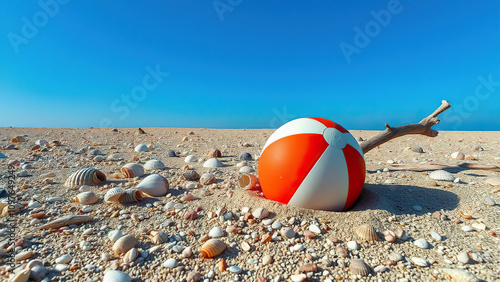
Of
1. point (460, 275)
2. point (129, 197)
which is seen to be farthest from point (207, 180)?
point (460, 275)

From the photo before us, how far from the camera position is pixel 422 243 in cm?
262

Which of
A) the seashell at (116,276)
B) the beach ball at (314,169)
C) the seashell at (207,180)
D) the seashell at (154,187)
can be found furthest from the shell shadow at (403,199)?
the seashell at (154,187)

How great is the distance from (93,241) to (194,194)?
5.51 ft

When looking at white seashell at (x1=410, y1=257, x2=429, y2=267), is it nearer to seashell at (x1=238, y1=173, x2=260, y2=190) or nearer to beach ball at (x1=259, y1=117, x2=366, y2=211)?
beach ball at (x1=259, y1=117, x2=366, y2=211)

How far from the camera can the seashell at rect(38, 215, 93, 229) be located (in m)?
3.08

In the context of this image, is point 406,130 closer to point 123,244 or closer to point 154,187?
point 154,187

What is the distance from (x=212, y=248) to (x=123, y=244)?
99cm

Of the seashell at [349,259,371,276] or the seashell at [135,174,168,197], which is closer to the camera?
the seashell at [349,259,371,276]

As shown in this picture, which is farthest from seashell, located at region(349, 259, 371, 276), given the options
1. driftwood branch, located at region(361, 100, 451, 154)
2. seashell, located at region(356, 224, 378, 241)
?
driftwood branch, located at region(361, 100, 451, 154)

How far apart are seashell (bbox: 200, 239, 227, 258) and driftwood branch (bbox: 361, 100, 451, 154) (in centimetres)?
462

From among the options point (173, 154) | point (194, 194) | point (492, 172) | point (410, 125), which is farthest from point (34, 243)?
point (492, 172)

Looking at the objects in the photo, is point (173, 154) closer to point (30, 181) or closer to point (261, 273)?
point (30, 181)

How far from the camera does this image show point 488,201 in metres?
3.64

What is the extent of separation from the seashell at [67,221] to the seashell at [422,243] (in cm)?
407
